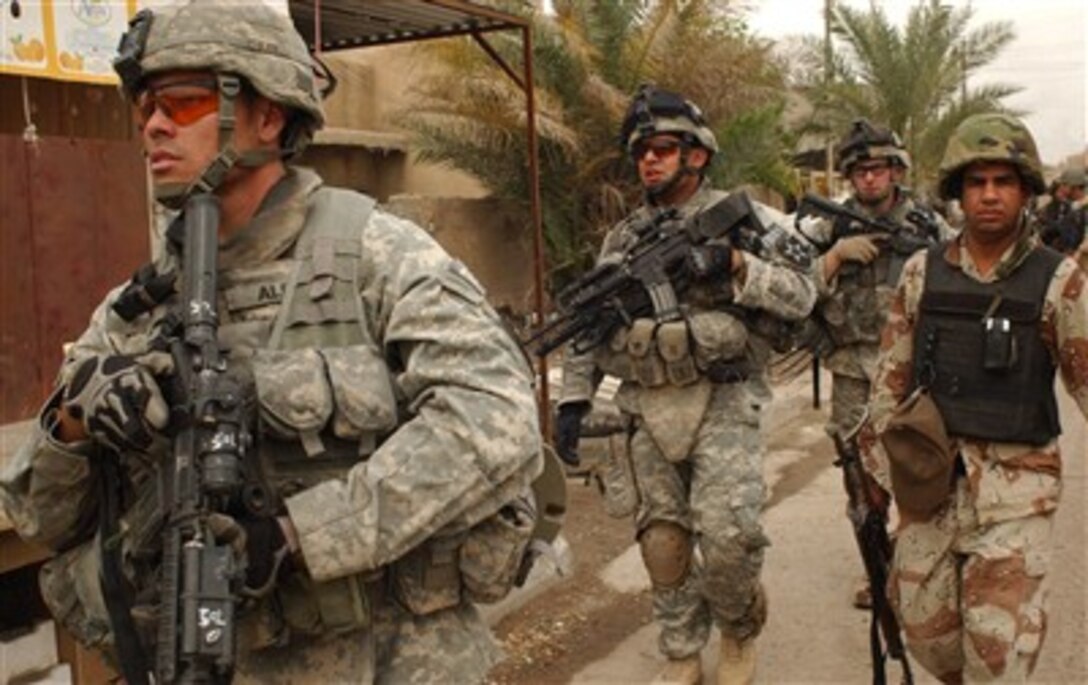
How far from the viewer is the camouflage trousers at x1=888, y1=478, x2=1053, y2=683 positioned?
3088mm

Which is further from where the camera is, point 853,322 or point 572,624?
point 853,322

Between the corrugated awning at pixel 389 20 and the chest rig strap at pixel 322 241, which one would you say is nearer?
the chest rig strap at pixel 322 241

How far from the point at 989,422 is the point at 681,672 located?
1443mm

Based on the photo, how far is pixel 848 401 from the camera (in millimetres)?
5285

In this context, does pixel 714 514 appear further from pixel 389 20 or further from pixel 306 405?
pixel 389 20

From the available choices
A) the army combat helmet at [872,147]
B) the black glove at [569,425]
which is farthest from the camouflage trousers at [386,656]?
the army combat helmet at [872,147]

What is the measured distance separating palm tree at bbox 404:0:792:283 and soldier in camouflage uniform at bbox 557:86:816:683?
5.73 m

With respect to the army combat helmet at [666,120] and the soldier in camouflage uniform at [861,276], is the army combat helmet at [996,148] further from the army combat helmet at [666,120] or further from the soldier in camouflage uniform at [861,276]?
the soldier in camouflage uniform at [861,276]

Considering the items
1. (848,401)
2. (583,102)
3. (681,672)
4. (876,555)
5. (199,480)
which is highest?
(583,102)

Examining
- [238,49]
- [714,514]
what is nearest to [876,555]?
[714,514]

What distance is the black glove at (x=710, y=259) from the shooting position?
3955 millimetres

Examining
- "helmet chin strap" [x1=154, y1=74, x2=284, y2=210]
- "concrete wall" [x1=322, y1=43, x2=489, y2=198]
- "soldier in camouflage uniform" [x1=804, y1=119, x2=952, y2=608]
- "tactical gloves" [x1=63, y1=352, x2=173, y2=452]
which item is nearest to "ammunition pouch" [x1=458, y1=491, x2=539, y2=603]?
"tactical gloves" [x1=63, y1=352, x2=173, y2=452]

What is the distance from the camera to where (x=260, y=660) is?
2125mm

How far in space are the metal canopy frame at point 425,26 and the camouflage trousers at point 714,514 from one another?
80.0 inches
